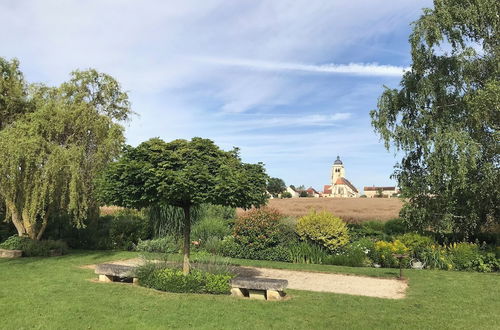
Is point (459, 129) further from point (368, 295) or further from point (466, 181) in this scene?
point (368, 295)

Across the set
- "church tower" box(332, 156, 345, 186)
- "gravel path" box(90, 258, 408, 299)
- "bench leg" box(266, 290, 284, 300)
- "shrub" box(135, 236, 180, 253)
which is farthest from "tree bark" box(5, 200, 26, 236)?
"church tower" box(332, 156, 345, 186)

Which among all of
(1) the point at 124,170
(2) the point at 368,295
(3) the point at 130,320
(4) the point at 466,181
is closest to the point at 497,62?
(4) the point at 466,181

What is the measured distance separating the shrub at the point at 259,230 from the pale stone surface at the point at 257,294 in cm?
594

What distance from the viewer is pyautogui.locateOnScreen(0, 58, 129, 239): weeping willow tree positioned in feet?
39.2

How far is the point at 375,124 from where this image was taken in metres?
13.8

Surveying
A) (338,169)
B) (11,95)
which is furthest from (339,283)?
(338,169)

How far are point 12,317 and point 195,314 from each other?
114 inches

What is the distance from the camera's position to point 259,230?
1386 centimetres

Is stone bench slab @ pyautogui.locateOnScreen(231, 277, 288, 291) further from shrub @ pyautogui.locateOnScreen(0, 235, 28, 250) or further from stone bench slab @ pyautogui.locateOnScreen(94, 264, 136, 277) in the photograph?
shrub @ pyautogui.locateOnScreen(0, 235, 28, 250)

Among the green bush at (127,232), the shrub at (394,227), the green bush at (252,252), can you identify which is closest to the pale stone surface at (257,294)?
the green bush at (252,252)

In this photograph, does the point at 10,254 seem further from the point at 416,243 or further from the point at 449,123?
the point at 449,123

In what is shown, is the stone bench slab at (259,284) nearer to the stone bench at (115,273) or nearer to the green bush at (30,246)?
the stone bench at (115,273)

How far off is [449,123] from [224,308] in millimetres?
9940

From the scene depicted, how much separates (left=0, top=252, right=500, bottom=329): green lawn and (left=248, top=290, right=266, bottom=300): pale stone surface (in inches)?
14.1
